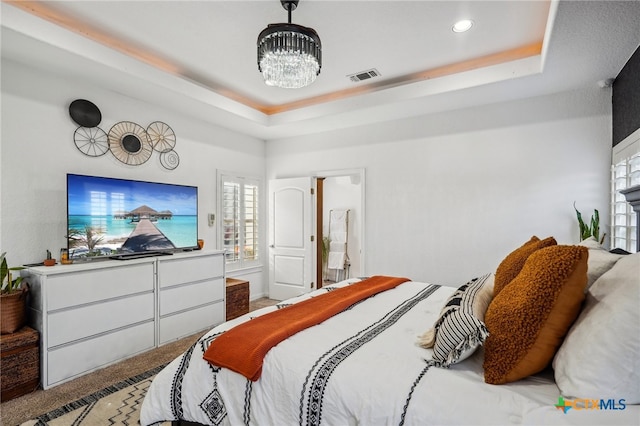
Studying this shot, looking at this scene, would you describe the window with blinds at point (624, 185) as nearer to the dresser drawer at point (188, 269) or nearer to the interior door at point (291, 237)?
the interior door at point (291, 237)

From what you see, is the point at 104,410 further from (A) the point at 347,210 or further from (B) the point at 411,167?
(A) the point at 347,210

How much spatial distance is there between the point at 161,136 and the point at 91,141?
0.75 m

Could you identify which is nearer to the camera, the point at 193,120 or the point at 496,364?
the point at 496,364

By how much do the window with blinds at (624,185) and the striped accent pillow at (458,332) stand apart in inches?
71.6

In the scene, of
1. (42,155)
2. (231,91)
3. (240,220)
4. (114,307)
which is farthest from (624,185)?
(42,155)

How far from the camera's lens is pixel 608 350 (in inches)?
39.4

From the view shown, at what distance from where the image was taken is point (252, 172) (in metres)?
5.09

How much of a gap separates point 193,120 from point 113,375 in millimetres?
2947

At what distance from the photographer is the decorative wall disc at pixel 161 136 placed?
3.74 meters

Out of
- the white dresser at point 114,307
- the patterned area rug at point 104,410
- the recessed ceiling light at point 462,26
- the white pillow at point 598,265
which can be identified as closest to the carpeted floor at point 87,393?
the patterned area rug at point 104,410

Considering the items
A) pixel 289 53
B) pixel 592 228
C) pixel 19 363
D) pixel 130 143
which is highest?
pixel 289 53

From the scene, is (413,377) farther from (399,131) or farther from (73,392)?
(399,131)

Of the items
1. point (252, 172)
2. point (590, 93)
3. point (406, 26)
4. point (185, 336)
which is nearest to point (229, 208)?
point (252, 172)

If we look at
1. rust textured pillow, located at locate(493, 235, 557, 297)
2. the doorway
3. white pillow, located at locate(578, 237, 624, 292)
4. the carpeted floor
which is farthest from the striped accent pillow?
the doorway
